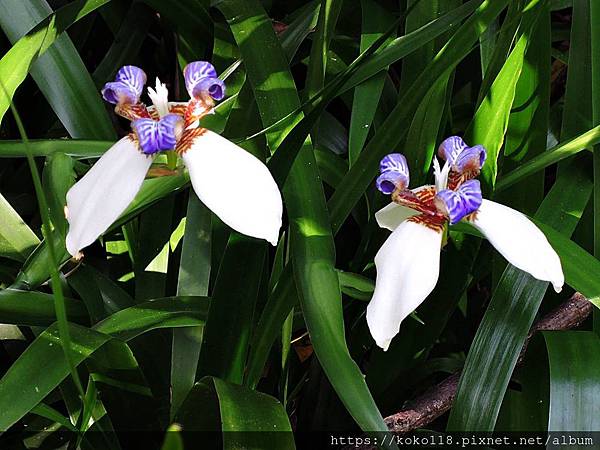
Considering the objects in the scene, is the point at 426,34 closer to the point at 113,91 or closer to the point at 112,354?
the point at 113,91

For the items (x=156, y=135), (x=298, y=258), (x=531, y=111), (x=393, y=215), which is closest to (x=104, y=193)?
(x=156, y=135)

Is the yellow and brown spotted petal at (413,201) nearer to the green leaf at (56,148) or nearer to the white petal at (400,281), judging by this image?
the white petal at (400,281)

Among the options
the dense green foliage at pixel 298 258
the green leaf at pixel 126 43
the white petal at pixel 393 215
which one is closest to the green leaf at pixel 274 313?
the dense green foliage at pixel 298 258

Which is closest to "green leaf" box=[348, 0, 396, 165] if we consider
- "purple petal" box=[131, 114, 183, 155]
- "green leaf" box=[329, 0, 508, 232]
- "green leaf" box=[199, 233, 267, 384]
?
"green leaf" box=[329, 0, 508, 232]

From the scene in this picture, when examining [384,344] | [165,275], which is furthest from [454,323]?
[384,344]

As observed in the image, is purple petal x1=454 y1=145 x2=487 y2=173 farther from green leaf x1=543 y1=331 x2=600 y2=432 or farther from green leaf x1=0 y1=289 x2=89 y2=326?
green leaf x1=0 y1=289 x2=89 y2=326

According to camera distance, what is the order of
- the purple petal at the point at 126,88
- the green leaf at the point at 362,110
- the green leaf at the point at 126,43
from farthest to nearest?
the green leaf at the point at 126,43, the green leaf at the point at 362,110, the purple petal at the point at 126,88
